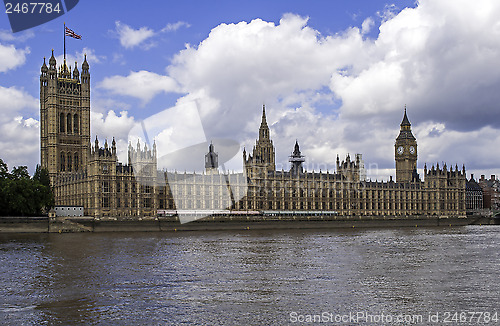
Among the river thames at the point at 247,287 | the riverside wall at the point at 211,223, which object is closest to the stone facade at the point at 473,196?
the riverside wall at the point at 211,223

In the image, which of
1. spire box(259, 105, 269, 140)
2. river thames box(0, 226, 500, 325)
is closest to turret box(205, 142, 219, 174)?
spire box(259, 105, 269, 140)

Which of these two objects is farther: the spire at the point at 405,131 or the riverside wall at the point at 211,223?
the spire at the point at 405,131

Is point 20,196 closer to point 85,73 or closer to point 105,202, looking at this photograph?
point 105,202

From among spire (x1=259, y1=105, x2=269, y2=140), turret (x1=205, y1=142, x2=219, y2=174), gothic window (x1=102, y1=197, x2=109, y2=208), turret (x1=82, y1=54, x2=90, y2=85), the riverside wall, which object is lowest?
the riverside wall

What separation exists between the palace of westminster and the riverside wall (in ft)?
39.2

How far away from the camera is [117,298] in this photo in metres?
32.3

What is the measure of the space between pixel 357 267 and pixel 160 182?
84707 millimetres

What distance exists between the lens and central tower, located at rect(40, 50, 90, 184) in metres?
150

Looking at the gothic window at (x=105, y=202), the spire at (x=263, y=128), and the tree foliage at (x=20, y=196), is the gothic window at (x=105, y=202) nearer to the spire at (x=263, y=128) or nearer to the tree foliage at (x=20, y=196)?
the tree foliage at (x=20, y=196)

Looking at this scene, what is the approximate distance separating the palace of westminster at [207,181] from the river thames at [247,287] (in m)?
58.0

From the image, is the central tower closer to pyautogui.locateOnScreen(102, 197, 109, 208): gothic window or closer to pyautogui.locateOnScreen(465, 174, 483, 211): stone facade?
pyautogui.locateOnScreen(102, 197, 109, 208): gothic window

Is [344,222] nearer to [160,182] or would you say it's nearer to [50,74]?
[160,182]

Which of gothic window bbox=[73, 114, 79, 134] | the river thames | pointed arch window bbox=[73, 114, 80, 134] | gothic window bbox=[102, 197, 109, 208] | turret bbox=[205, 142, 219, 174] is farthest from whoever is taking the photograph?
gothic window bbox=[73, 114, 79, 134]

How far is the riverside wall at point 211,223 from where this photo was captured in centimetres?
9406
